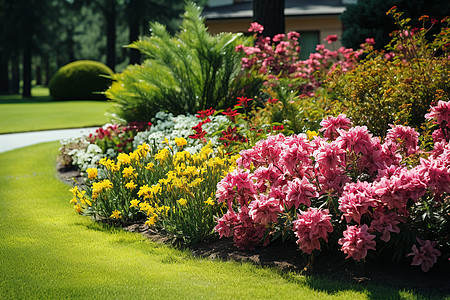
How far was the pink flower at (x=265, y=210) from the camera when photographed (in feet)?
13.1

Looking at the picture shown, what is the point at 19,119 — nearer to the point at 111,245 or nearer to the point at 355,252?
the point at 111,245

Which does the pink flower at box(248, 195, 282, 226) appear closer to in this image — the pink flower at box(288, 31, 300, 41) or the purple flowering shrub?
the purple flowering shrub

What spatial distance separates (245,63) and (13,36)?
34.3 metres

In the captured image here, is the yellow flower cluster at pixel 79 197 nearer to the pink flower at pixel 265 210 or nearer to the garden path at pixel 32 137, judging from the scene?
the pink flower at pixel 265 210

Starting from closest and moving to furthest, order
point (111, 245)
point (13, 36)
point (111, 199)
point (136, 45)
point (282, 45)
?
point (111, 245), point (111, 199), point (136, 45), point (282, 45), point (13, 36)

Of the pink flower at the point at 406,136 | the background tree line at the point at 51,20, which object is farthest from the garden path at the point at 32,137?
the background tree line at the point at 51,20

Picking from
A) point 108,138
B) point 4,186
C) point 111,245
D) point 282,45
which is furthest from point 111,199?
point 282,45

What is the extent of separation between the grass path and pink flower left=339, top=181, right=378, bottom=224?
21.0 inches

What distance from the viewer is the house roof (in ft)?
73.7

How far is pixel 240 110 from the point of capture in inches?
359

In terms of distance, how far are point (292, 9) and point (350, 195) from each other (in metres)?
20.8

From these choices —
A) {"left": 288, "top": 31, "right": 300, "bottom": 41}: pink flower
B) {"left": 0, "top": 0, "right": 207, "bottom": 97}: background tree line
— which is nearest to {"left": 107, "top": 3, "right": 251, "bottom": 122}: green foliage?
{"left": 288, "top": 31, "right": 300, "bottom": 41}: pink flower

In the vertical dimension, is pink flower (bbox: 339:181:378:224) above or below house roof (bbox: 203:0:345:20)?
below

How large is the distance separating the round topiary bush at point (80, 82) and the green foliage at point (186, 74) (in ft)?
73.3
